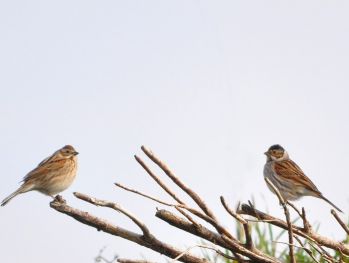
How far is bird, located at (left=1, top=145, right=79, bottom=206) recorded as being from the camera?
377 inches

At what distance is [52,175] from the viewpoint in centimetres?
977

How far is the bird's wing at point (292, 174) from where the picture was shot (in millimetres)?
9984

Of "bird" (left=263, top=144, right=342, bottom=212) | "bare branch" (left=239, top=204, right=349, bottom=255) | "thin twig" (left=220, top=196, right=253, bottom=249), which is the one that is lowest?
"thin twig" (left=220, top=196, right=253, bottom=249)

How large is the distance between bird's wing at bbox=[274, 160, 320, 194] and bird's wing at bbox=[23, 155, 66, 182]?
2.96 m

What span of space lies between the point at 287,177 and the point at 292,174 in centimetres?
8

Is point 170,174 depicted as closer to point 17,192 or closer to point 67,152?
point 17,192

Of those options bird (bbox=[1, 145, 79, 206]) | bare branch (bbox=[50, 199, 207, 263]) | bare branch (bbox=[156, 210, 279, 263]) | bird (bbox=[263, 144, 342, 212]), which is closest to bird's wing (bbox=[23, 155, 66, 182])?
bird (bbox=[1, 145, 79, 206])

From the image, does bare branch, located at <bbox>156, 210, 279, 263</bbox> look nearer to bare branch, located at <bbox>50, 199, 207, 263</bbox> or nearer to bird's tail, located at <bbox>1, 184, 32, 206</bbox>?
bare branch, located at <bbox>50, 199, 207, 263</bbox>

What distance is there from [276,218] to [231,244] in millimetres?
914

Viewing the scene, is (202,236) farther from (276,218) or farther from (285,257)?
(285,257)

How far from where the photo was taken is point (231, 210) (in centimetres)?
371

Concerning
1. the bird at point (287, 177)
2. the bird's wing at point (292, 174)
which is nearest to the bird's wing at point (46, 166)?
the bird at point (287, 177)

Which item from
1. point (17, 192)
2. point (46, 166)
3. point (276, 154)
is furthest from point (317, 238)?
point (276, 154)

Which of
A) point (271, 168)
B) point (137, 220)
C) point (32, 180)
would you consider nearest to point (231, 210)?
point (137, 220)
